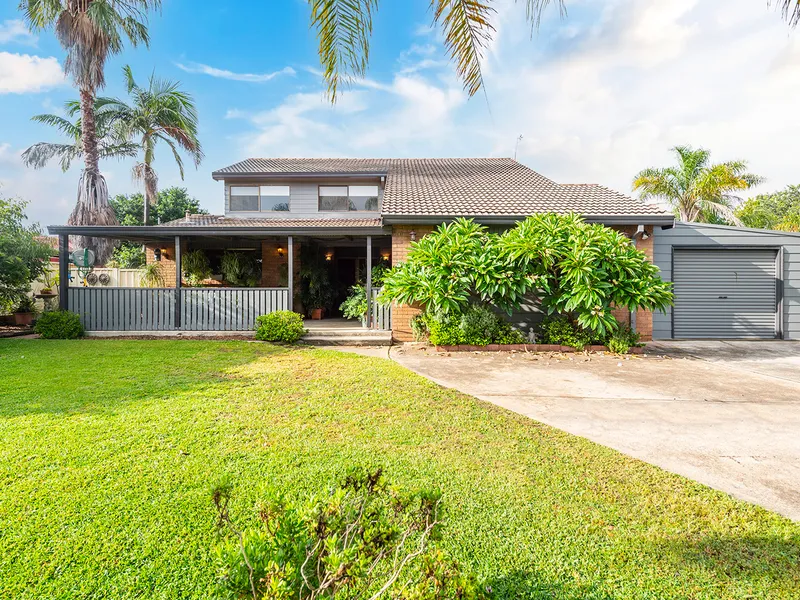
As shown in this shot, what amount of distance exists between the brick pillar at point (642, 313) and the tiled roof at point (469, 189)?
0.46 m

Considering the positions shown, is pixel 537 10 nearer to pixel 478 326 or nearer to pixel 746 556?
pixel 746 556

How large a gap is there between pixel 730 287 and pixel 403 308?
8.17 metres

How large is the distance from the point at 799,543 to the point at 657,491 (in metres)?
0.73

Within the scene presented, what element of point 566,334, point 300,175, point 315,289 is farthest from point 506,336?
point 300,175

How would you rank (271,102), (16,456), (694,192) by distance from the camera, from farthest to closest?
(694,192)
(271,102)
(16,456)

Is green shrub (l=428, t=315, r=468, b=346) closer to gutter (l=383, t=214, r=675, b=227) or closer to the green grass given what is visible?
gutter (l=383, t=214, r=675, b=227)

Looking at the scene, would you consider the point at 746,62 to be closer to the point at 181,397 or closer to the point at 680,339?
the point at 181,397

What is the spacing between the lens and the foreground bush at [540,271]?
8.12 meters

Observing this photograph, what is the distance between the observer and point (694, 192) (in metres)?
19.2

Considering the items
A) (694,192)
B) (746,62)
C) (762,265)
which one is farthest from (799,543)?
(694,192)

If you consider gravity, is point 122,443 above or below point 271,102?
below

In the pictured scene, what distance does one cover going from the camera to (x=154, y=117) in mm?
18781

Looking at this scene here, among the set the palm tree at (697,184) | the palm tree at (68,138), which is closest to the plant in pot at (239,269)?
the palm tree at (68,138)

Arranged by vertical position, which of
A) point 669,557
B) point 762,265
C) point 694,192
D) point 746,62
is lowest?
point 669,557
